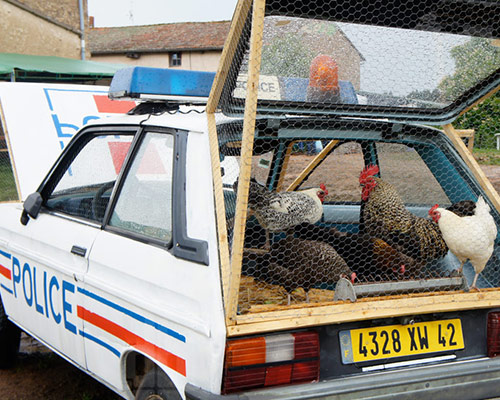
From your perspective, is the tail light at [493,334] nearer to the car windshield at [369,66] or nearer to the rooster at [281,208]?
the rooster at [281,208]

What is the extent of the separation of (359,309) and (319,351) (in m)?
0.23

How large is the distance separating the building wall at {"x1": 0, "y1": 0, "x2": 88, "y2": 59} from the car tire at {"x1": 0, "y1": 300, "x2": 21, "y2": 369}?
1592 cm

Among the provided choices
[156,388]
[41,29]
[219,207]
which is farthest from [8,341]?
[41,29]

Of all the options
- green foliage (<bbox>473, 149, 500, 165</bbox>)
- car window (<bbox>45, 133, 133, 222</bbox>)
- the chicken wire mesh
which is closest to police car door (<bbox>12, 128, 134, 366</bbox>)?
car window (<bbox>45, 133, 133, 222</bbox>)

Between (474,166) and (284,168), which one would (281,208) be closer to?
(284,168)

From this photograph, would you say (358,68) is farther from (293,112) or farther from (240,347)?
(240,347)

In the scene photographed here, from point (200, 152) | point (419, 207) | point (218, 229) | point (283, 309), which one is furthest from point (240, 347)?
point (419, 207)

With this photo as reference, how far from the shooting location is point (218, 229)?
2.01m

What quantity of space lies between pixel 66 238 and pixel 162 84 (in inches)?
38.1

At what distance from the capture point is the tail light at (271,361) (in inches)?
71.5

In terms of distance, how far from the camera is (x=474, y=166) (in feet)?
9.64

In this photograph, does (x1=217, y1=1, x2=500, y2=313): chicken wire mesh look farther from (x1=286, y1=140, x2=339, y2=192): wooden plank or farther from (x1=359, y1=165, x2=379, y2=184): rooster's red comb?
(x1=286, y1=140, x2=339, y2=192): wooden plank

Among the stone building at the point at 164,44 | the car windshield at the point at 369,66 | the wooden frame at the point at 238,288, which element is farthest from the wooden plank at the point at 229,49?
the stone building at the point at 164,44

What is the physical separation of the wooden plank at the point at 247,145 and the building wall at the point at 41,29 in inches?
702
